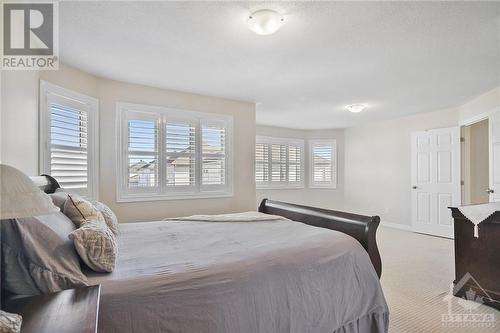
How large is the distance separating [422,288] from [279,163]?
4527 mm

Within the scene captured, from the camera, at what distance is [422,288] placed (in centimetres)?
287

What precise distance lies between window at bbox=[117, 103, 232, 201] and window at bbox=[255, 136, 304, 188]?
2431mm

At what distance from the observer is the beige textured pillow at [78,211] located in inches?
66.4

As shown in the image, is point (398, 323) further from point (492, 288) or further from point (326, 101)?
point (326, 101)

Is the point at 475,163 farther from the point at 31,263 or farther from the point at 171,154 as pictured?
the point at 31,263

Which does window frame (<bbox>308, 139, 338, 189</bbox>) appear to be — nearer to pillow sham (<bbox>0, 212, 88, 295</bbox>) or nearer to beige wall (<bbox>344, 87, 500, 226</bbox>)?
beige wall (<bbox>344, 87, 500, 226</bbox>)

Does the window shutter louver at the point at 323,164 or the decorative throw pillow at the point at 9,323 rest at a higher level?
the window shutter louver at the point at 323,164

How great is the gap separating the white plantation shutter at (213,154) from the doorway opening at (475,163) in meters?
4.43

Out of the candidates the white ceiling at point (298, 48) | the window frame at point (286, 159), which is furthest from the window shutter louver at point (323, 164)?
the white ceiling at point (298, 48)

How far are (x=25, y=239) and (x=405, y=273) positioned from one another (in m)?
3.79

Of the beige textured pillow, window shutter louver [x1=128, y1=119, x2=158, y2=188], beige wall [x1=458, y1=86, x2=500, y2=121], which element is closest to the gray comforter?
the beige textured pillow

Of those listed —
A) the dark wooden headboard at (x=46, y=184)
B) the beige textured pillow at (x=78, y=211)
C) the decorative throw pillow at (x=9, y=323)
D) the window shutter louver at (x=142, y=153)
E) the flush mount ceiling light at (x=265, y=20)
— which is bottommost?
the decorative throw pillow at (x=9, y=323)

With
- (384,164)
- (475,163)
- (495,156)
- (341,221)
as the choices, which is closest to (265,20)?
(341,221)

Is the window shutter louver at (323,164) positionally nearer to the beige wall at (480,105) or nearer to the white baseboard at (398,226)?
the white baseboard at (398,226)
